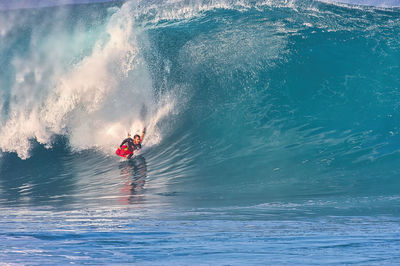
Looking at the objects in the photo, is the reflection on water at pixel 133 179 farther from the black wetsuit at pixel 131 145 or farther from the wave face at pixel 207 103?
the black wetsuit at pixel 131 145

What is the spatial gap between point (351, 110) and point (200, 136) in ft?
10.4

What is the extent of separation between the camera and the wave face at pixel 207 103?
789 cm

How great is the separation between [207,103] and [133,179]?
10.5 ft

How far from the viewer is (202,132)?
34.0 feet

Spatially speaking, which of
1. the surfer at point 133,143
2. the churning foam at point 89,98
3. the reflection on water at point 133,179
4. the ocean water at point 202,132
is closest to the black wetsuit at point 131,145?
the surfer at point 133,143

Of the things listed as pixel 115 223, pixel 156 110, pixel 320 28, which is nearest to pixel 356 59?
pixel 320 28

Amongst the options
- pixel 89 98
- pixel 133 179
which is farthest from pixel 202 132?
pixel 89 98

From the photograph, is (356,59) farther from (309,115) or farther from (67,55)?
(67,55)

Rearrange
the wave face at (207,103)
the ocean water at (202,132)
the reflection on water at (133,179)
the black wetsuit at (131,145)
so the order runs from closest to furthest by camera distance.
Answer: the ocean water at (202,132) → the reflection on water at (133,179) → the wave face at (207,103) → the black wetsuit at (131,145)

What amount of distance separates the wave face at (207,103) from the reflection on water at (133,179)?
0.19 ft

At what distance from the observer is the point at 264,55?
459 inches

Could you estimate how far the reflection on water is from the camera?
7.18m

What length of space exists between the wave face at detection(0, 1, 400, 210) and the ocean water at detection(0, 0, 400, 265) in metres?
0.04

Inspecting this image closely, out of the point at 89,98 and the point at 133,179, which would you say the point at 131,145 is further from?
the point at 89,98
